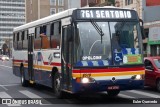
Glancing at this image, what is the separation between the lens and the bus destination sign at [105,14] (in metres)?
12.5

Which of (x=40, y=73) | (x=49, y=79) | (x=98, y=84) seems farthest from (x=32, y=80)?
(x=98, y=84)

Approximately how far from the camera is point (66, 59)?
1305 cm

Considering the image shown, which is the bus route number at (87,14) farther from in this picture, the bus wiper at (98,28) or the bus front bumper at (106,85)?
the bus front bumper at (106,85)

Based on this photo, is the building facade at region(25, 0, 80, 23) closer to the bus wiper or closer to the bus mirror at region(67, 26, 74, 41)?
the bus mirror at region(67, 26, 74, 41)

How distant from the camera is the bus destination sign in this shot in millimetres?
12509

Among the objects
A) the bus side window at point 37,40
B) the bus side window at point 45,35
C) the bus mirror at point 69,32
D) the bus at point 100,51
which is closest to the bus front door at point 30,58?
the bus side window at point 37,40

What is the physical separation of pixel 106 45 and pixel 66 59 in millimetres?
1499

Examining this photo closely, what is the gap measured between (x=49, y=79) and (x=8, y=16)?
151 meters

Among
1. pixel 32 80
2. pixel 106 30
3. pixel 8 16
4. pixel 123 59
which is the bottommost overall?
pixel 32 80

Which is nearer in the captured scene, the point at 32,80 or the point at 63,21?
the point at 63,21

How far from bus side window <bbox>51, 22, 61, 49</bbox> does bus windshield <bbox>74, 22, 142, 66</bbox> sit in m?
1.95

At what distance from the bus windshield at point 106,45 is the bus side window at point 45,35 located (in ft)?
11.1

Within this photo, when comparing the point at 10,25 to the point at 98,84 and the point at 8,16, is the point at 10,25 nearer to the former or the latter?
the point at 8,16

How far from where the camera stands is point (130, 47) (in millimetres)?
12648
